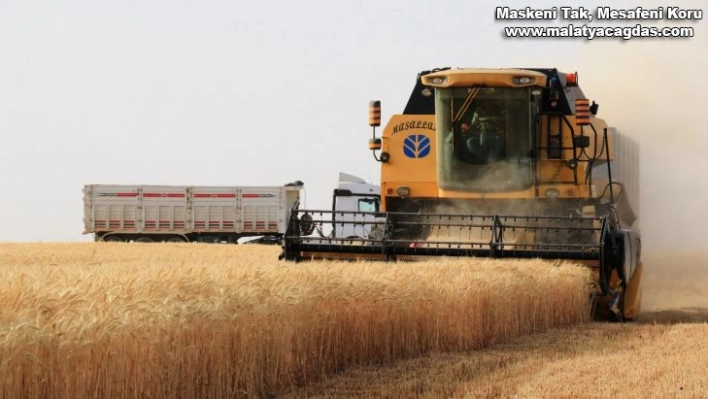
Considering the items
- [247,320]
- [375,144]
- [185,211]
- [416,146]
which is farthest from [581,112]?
[185,211]

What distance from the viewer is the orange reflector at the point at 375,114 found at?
44.7ft

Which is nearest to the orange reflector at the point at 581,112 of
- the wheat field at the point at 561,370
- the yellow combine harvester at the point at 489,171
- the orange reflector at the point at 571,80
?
the yellow combine harvester at the point at 489,171

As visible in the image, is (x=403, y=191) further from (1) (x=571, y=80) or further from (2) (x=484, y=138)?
(1) (x=571, y=80)

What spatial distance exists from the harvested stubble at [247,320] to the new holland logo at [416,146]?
2.69m

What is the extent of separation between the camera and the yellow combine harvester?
13172mm

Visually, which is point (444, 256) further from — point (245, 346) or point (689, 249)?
point (689, 249)

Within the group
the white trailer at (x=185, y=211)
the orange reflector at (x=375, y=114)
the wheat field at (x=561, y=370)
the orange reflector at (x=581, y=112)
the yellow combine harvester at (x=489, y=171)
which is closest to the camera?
the wheat field at (x=561, y=370)

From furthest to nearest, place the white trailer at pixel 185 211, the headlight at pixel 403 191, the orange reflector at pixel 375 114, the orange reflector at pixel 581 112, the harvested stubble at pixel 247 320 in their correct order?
the white trailer at pixel 185 211 → the headlight at pixel 403 191 → the orange reflector at pixel 375 114 → the orange reflector at pixel 581 112 → the harvested stubble at pixel 247 320

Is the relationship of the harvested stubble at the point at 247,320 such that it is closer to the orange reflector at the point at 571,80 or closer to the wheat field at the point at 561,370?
the wheat field at the point at 561,370

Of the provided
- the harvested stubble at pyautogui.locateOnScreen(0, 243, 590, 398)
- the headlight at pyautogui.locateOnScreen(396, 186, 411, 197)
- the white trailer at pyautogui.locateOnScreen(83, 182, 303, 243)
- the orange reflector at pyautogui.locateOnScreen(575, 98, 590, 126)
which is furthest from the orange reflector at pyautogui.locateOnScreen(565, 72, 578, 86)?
the white trailer at pyautogui.locateOnScreen(83, 182, 303, 243)

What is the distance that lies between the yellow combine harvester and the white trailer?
2295 cm

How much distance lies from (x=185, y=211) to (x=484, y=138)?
24418 millimetres

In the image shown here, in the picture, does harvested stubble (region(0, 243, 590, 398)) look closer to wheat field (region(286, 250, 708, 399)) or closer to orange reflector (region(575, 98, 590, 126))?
wheat field (region(286, 250, 708, 399))

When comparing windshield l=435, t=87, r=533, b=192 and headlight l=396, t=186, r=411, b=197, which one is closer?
windshield l=435, t=87, r=533, b=192
